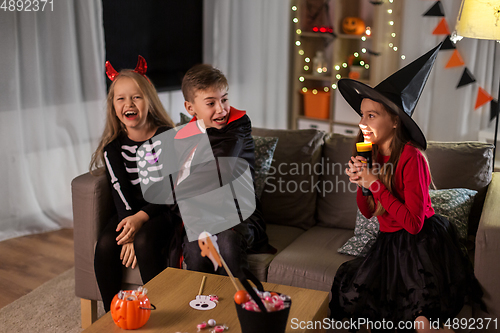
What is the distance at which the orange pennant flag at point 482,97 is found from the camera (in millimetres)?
3314

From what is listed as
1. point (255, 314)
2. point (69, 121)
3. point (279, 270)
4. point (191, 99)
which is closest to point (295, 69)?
point (69, 121)

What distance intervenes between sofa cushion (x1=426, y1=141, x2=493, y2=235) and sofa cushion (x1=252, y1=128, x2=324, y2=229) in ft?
1.77

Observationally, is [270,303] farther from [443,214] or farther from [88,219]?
[88,219]

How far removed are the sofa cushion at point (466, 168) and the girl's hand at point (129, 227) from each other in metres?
1.29

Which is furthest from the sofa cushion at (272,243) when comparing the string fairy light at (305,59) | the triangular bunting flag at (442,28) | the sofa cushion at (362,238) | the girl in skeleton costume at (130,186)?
the string fairy light at (305,59)

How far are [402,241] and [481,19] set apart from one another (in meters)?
1.16

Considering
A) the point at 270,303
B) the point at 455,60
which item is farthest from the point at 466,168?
the point at 455,60

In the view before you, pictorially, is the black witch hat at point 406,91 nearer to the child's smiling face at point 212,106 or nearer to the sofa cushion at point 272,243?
the child's smiling face at point 212,106

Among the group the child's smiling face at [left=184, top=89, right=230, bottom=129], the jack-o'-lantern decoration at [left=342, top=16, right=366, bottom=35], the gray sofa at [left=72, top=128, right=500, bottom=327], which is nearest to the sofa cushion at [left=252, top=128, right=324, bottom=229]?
the gray sofa at [left=72, top=128, right=500, bottom=327]

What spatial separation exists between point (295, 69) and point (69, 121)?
201 cm

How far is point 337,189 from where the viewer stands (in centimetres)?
228

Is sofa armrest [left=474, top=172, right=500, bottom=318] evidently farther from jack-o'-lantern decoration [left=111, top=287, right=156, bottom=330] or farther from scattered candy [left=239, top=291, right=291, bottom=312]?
jack-o'-lantern decoration [left=111, top=287, right=156, bottom=330]

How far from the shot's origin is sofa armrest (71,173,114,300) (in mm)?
Answer: 2047

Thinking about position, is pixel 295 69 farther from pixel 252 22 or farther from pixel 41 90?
pixel 41 90
